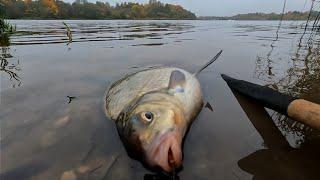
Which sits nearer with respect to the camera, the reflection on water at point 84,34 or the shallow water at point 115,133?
the shallow water at point 115,133

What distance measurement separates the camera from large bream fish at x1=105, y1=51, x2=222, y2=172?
A: 2.28 metres

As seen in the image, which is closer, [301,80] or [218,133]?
[218,133]

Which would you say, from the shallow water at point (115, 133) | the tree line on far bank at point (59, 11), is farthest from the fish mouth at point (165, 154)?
the tree line on far bank at point (59, 11)

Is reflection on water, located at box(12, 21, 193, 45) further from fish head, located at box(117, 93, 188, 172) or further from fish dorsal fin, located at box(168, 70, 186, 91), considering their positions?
fish head, located at box(117, 93, 188, 172)

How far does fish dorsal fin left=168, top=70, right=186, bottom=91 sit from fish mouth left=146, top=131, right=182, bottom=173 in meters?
1.12

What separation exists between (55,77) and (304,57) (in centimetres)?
646

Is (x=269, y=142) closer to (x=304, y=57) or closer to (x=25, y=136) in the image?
(x=25, y=136)

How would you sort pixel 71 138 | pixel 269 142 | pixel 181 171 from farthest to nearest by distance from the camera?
pixel 71 138 < pixel 269 142 < pixel 181 171

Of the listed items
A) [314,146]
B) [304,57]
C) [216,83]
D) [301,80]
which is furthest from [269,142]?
[304,57]

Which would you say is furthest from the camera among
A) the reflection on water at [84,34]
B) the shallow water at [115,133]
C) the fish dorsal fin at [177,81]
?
the reflection on water at [84,34]

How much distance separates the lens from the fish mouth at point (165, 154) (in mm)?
2205

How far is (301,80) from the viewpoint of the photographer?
17.1 ft

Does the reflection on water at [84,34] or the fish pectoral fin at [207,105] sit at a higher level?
the fish pectoral fin at [207,105]

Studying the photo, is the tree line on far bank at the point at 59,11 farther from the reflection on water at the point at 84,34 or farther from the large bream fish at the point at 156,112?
the large bream fish at the point at 156,112
